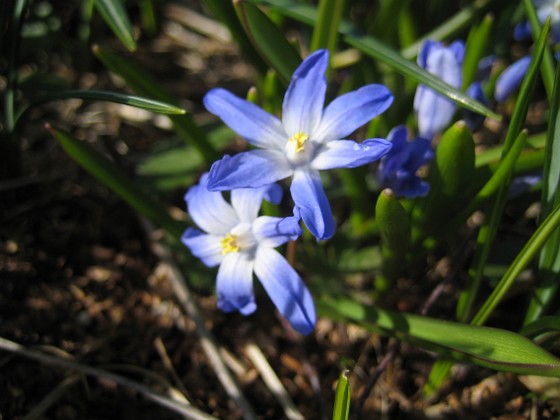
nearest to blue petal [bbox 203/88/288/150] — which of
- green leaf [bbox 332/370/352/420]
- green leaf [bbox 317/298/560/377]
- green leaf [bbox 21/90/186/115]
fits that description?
green leaf [bbox 21/90/186/115]

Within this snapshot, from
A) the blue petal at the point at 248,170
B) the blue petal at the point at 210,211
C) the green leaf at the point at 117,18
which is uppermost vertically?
the green leaf at the point at 117,18

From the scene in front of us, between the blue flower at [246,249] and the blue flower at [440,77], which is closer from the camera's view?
the blue flower at [246,249]

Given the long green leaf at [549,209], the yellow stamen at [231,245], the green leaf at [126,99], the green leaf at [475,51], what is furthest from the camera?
the green leaf at [475,51]

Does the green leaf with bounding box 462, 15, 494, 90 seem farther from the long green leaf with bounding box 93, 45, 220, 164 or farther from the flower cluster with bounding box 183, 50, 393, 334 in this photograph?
the long green leaf with bounding box 93, 45, 220, 164

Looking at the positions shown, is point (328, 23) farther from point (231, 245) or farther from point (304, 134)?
point (231, 245)

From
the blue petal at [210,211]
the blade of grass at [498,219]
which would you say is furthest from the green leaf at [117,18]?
the blade of grass at [498,219]

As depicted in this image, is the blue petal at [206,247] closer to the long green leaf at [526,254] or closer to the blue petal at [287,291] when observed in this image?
the blue petal at [287,291]
